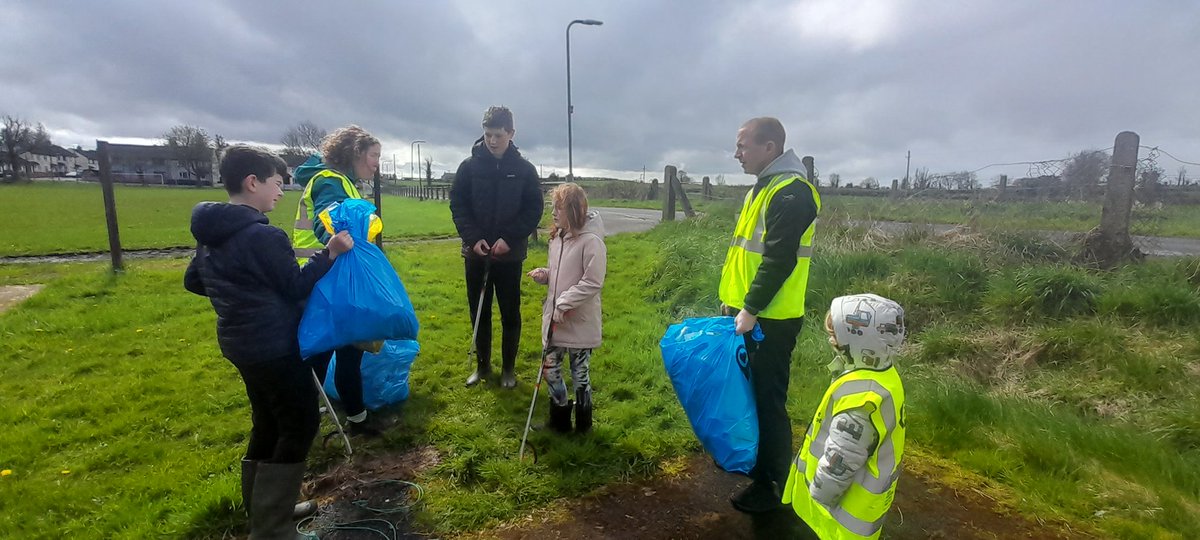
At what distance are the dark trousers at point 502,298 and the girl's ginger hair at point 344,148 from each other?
126cm

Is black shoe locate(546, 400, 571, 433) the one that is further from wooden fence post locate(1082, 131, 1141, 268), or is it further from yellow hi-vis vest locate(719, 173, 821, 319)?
wooden fence post locate(1082, 131, 1141, 268)

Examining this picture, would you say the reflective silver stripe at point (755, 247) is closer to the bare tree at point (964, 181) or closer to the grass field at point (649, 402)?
the grass field at point (649, 402)

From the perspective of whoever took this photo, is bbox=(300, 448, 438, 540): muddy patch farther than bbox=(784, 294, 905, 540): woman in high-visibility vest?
Yes

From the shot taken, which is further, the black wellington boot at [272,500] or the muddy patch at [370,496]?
the muddy patch at [370,496]

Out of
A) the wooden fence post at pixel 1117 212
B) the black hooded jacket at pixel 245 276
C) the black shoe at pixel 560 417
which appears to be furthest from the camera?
the wooden fence post at pixel 1117 212

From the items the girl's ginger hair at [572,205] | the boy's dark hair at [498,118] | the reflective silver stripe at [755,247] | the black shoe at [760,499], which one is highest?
the boy's dark hair at [498,118]

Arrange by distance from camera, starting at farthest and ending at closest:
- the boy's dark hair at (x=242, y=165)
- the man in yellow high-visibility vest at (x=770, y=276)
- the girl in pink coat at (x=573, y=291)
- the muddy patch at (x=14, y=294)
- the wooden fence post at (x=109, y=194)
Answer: the wooden fence post at (x=109, y=194) < the muddy patch at (x=14, y=294) < the girl in pink coat at (x=573, y=291) < the man in yellow high-visibility vest at (x=770, y=276) < the boy's dark hair at (x=242, y=165)

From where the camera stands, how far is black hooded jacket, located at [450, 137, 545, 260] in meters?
4.49

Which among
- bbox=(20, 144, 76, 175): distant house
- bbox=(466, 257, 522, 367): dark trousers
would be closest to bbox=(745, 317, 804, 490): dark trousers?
bbox=(466, 257, 522, 367): dark trousers

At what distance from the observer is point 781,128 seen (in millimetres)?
2855

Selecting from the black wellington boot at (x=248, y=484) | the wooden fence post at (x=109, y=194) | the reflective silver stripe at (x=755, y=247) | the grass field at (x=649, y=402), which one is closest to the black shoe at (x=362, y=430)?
the grass field at (x=649, y=402)

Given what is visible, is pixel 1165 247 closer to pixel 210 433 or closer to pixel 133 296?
pixel 210 433

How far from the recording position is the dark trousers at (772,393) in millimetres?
2838

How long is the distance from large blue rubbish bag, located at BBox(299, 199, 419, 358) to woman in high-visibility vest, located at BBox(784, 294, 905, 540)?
7.12ft
